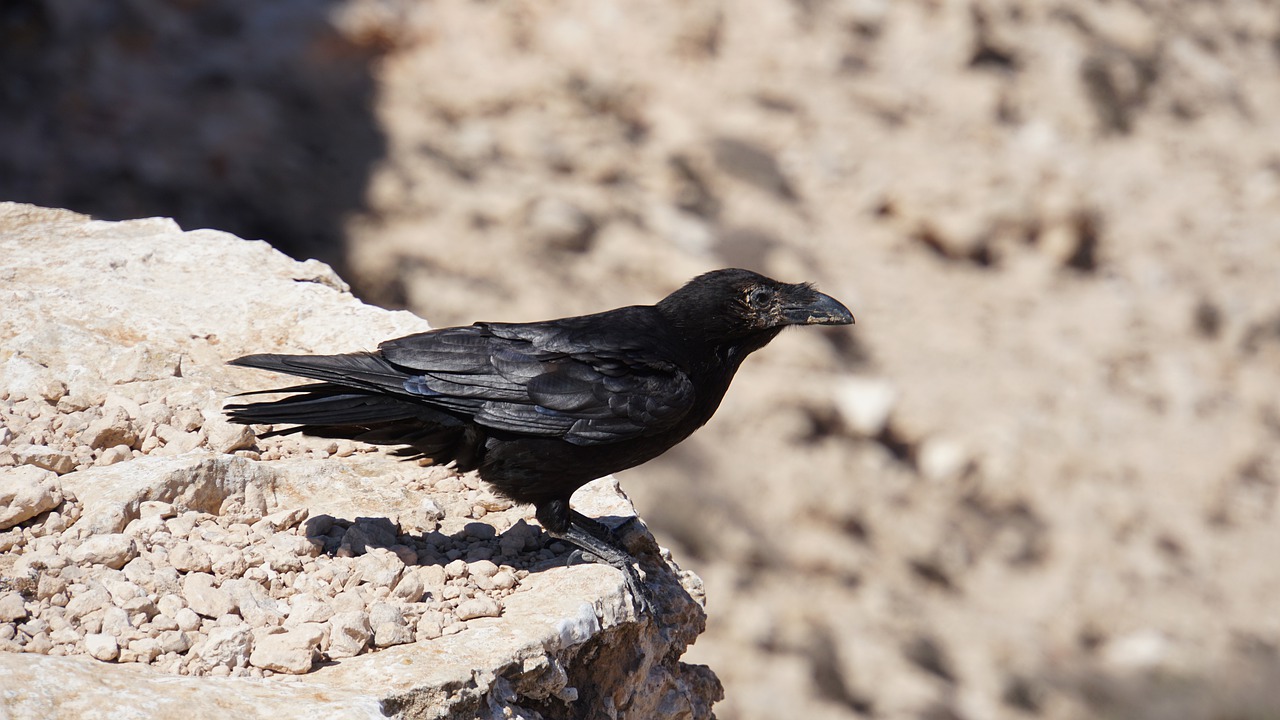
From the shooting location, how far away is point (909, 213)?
51.3 ft

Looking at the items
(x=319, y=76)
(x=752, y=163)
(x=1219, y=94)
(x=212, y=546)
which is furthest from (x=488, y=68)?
(x=212, y=546)

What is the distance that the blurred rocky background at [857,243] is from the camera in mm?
11703

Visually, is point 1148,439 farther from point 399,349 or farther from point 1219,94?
point 399,349

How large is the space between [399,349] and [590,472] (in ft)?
2.85

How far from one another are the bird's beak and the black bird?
0.47 meters

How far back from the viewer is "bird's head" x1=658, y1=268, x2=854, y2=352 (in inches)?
210

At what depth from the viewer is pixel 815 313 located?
5402 millimetres

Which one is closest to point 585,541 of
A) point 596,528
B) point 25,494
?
point 596,528

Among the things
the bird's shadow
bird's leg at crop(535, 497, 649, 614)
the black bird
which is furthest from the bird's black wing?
the bird's shadow

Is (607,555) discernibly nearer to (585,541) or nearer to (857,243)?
(585,541)

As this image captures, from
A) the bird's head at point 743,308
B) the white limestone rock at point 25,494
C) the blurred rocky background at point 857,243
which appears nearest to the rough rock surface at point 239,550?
the white limestone rock at point 25,494

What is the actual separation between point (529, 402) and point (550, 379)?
0.13 m

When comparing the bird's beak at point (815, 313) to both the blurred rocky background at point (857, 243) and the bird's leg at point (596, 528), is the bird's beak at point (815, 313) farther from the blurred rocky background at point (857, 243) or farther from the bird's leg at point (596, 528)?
the blurred rocky background at point (857, 243)

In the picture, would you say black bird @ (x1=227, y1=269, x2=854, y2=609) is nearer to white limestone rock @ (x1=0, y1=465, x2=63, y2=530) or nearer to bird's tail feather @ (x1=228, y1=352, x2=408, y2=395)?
bird's tail feather @ (x1=228, y1=352, x2=408, y2=395)
